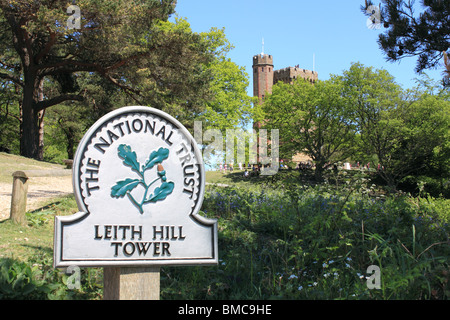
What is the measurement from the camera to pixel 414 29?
947 cm

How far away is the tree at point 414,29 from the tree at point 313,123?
21.5 m

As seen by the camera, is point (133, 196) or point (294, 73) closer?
point (133, 196)

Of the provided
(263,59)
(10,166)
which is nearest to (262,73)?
(263,59)

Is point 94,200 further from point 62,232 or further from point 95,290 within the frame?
point 95,290

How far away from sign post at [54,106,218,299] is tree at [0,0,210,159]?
14.9 metres

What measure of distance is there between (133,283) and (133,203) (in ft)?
1.52

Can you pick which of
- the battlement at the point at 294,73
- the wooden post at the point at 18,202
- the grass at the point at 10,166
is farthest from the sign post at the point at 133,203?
the battlement at the point at 294,73

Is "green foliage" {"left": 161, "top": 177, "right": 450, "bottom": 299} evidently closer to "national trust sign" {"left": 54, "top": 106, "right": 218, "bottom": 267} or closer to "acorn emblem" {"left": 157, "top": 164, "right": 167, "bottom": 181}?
"national trust sign" {"left": 54, "top": 106, "right": 218, "bottom": 267}

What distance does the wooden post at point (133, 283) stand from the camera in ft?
7.75

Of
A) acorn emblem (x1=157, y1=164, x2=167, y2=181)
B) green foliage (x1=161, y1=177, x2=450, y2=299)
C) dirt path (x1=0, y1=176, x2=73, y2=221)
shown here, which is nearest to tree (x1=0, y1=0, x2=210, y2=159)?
dirt path (x1=0, y1=176, x2=73, y2=221)

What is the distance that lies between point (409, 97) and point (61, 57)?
71.0 ft

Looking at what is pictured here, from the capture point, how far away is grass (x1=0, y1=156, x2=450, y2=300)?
341 centimetres

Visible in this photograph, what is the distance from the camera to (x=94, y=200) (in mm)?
2307

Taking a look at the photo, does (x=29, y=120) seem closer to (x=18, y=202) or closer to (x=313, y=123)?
(x=18, y=202)
